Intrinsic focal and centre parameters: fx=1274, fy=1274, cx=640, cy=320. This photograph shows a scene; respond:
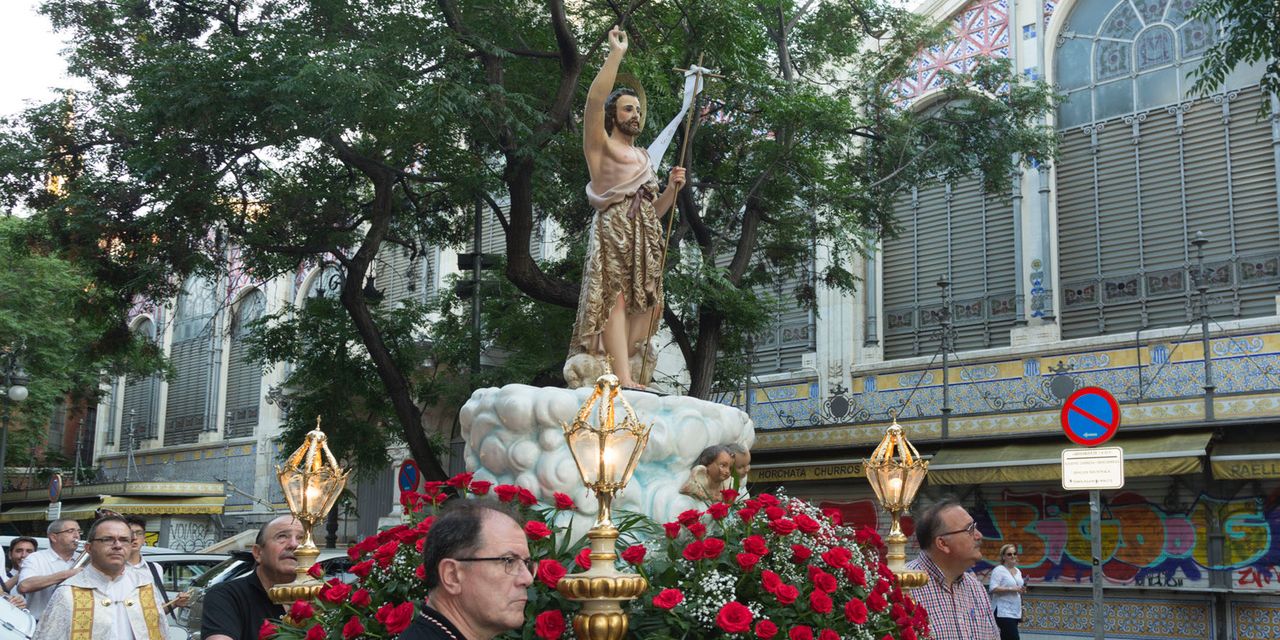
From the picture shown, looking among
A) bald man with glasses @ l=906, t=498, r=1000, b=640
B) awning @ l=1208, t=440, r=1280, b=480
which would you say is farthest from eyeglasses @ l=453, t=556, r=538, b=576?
awning @ l=1208, t=440, r=1280, b=480

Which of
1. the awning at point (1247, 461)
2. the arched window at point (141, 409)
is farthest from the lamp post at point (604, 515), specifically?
the arched window at point (141, 409)

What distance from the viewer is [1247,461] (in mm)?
14789

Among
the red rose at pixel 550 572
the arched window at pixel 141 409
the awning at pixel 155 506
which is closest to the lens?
the red rose at pixel 550 572

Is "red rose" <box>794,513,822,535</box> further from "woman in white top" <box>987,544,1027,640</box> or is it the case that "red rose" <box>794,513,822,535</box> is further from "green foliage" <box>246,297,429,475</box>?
"green foliage" <box>246,297,429,475</box>

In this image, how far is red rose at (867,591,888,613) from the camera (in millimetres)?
5500

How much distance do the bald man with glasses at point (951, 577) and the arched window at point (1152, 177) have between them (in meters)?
12.2

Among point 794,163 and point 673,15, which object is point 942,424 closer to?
point 794,163

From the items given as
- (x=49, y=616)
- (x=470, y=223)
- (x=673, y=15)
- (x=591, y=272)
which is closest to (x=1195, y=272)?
(x=673, y=15)

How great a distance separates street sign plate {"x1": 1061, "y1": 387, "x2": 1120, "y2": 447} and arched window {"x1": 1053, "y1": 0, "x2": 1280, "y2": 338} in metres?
7.57

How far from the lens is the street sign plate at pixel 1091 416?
388 inches

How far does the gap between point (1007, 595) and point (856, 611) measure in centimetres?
912

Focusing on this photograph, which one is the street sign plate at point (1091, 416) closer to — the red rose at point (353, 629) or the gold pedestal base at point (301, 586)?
the gold pedestal base at point (301, 586)

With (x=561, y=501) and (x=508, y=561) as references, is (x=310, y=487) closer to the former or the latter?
(x=561, y=501)

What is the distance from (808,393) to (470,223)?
6.12 m
